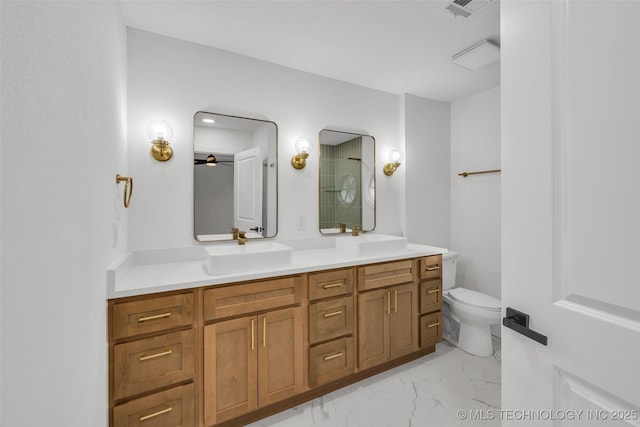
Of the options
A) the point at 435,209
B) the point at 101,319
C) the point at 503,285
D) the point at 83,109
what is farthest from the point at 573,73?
the point at 435,209

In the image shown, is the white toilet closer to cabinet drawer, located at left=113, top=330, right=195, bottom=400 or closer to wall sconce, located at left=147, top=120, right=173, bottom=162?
cabinet drawer, located at left=113, top=330, right=195, bottom=400

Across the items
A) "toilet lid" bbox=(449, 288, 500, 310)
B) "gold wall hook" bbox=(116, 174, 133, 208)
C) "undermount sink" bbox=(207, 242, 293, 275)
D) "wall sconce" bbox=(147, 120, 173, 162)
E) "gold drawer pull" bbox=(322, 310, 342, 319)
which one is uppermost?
"wall sconce" bbox=(147, 120, 173, 162)

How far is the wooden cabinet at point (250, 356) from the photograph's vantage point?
1542 millimetres

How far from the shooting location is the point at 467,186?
3.09 meters

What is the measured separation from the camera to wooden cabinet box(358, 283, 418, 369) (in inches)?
81.7

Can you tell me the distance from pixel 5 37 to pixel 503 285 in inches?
51.0

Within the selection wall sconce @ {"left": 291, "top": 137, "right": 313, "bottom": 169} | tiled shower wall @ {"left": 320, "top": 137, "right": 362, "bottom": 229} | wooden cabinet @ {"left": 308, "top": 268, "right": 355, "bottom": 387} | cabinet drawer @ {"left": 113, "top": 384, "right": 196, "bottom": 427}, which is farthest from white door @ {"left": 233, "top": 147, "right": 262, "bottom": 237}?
cabinet drawer @ {"left": 113, "top": 384, "right": 196, "bottom": 427}

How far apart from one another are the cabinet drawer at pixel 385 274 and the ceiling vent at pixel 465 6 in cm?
170

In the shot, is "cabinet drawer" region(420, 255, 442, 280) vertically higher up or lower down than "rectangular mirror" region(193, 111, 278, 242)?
lower down

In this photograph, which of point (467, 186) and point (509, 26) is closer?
point (509, 26)

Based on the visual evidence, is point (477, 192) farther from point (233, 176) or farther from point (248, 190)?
point (233, 176)

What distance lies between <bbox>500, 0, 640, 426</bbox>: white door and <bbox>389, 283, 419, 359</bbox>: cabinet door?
1345 mm

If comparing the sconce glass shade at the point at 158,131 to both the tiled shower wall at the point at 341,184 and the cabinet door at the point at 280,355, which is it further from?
the cabinet door at the point at 280,355

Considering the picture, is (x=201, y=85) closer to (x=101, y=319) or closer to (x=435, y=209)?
(x=101, y=319)
